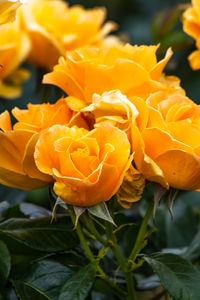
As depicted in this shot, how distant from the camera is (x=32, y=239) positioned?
504 millimetres

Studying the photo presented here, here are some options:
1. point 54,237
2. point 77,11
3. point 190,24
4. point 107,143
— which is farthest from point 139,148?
point 77,11

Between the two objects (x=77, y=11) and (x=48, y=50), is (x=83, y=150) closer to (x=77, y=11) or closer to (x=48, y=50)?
(x=48, y=50)

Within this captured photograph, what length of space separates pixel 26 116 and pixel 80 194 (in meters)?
0.11

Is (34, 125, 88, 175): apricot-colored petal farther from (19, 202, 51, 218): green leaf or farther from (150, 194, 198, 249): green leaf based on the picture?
(150, 194, 198, 249): green leaf

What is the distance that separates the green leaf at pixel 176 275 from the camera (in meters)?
0.44

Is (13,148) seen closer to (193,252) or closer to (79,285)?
(79,285)

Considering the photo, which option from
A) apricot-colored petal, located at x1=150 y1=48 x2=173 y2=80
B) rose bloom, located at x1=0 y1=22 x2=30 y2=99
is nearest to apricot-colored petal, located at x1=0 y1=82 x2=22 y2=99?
rose bloom, located at x1=0 y1=22 x2=30 y2=99

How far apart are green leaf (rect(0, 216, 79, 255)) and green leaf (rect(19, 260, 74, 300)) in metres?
0.02

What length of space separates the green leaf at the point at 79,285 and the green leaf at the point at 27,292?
1.0 inches

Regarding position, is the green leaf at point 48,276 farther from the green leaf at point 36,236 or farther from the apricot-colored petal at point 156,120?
the apricot-colored petal at point 156,120

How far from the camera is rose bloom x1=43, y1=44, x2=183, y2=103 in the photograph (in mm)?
467

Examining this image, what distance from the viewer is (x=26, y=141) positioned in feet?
1.50

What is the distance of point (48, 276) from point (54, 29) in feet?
1.68

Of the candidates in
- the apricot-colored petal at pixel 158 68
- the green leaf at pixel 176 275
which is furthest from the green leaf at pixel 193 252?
the apricot-colored petal at pixel 158 68
